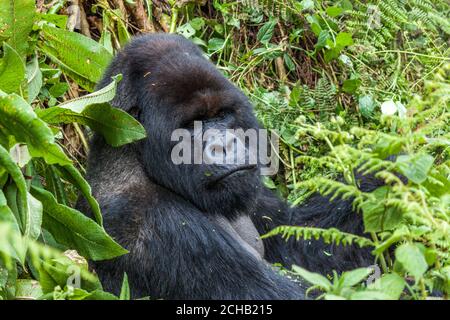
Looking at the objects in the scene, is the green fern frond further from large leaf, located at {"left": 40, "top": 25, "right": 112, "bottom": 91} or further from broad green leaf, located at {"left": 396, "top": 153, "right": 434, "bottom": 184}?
large leaf, located at {"left": 40, "top": 25, "right": 112, "bottom": 91}

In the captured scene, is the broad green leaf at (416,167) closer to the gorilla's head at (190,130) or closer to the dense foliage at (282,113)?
the dense foliage at (282,113)

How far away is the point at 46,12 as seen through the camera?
167 inches

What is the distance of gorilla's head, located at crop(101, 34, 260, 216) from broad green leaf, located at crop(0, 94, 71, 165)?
1.88ft

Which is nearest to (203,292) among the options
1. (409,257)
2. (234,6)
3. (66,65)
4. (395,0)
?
(409,257)

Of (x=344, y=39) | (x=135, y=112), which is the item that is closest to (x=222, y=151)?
(x=135, y=112)

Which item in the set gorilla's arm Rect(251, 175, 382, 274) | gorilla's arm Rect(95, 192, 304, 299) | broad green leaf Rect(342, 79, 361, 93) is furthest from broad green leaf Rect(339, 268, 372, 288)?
broad green leaf Rect(342, 79, 361, 93)

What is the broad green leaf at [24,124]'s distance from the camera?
103 inches

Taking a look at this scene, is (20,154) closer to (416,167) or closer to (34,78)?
(34,78)

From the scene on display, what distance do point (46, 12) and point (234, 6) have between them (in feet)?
3.72

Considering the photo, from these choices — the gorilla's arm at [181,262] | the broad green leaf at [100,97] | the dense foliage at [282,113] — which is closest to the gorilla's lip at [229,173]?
the gorilla's arm at [181,262]

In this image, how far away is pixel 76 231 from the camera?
9.77 ft

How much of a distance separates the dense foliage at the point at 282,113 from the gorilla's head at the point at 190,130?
12 cm

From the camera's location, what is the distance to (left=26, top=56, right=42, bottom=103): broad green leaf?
139 inches

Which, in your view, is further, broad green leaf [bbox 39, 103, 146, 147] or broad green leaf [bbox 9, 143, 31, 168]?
broad green leaf [bbox 39, 103, 146, 147]
